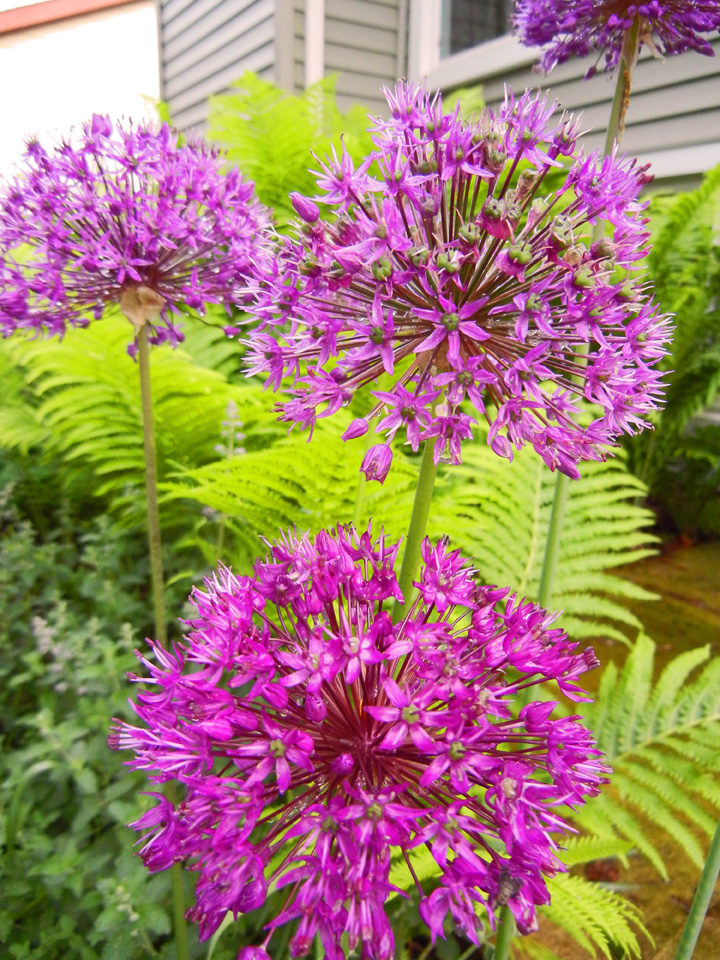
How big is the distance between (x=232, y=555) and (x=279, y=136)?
3539 millimetres

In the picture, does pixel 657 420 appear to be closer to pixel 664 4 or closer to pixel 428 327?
pixel 664 4

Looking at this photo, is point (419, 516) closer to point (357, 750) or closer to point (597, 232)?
point (357, 750)

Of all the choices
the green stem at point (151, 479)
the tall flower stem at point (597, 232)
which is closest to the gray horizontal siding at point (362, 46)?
the tall flower stem at point (597, 232)

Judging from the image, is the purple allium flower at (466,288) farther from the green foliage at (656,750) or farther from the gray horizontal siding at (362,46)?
the gray horizontal siding at (362,46)

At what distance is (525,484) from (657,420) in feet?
5.73

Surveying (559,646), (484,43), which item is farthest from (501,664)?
(484,43)

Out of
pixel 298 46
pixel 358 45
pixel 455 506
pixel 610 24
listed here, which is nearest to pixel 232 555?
pixel 455 506

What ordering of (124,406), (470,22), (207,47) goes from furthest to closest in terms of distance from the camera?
(207,47), (470,22), (124,406)

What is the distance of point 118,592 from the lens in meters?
2.73

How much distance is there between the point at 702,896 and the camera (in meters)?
1.05

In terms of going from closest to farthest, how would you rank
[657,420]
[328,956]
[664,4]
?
[328,956] < [664,4] < [657,420]

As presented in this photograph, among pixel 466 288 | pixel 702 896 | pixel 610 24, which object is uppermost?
pixel 610 24

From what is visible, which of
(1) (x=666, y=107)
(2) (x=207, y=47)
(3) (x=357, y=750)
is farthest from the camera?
(2) (x=207, y=47)

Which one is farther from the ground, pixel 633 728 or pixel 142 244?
pixel 142 244
